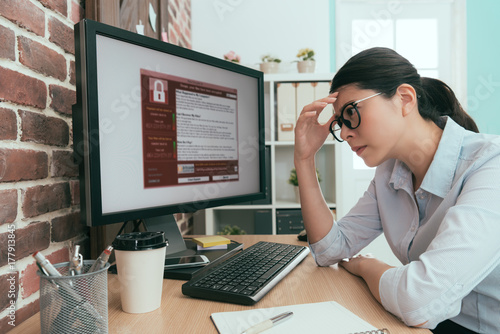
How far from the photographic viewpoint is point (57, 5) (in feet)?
2.72

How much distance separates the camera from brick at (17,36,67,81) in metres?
0.69

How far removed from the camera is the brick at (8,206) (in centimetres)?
62

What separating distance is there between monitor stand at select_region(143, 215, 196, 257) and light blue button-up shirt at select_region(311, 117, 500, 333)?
13.6 inches

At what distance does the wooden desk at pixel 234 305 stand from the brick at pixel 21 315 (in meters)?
0.03

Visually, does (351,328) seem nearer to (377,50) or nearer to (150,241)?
(150,241)

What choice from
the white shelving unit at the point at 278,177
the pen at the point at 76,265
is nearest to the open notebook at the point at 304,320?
the pen at the point at 76,265

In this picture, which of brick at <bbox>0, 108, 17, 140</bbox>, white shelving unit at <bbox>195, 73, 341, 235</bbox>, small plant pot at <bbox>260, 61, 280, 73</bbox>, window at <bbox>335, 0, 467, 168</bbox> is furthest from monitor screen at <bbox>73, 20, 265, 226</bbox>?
window at <bbox>335, 0, 467, 168</bbox>

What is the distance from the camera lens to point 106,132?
0.75m

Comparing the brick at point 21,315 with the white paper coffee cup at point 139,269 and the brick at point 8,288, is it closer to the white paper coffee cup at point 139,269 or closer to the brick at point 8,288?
the brick at point 8,288

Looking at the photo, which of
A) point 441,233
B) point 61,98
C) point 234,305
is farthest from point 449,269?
point 61,98

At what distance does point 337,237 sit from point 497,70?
8.28 ft

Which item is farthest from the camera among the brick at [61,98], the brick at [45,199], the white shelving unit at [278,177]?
the white shelving unit at [278,177]

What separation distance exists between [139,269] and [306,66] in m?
2.15

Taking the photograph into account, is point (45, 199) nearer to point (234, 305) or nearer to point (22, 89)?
point (22, 89)
